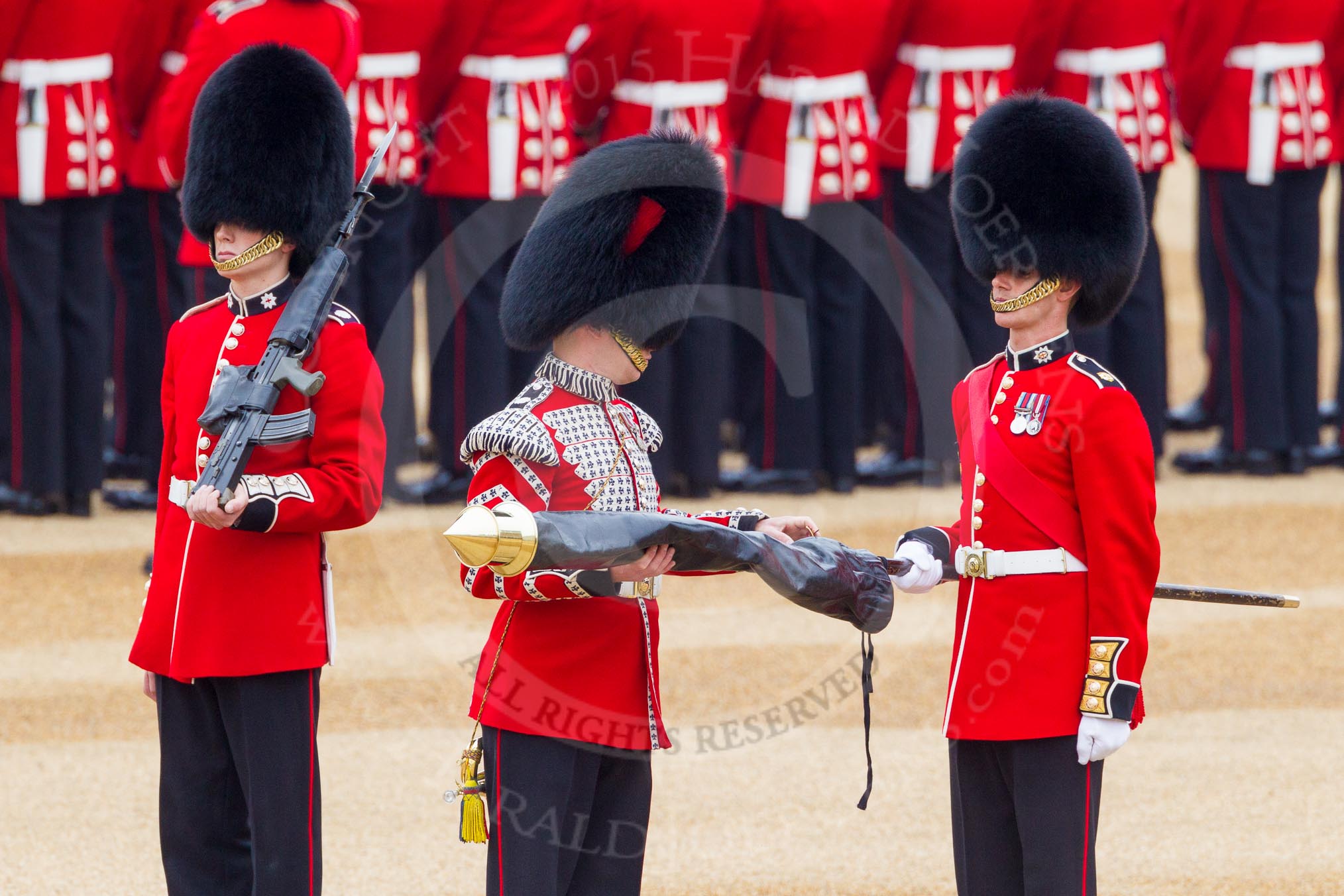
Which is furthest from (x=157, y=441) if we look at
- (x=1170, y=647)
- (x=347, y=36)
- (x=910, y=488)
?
(x=1170, y=647)

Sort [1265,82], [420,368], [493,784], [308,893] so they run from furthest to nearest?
[420,368]
[1265,82]
[308,893]
[493,784]

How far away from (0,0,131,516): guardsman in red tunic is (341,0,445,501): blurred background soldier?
2.36 ft

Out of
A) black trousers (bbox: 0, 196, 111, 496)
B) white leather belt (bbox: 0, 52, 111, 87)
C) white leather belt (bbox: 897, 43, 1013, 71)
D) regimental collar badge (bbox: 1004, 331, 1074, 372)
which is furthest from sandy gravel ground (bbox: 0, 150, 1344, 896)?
white leather belt (bbox: 897, 43, 1013, 71)

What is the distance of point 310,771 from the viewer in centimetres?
303

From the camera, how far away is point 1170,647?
5.29 m

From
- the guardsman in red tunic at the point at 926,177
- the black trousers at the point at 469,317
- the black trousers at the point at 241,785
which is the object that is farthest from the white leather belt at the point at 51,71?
the black trousers at the point at 241,785

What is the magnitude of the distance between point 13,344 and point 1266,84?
3.99m

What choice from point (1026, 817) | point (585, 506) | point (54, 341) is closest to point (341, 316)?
point (585, 506)

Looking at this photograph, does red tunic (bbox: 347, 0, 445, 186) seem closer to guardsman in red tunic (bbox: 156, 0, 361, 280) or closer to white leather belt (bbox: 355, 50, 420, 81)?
white leather belt (bbox: 355, 50, 420, 81)

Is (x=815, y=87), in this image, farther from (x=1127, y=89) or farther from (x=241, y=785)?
(x=241, y=785)

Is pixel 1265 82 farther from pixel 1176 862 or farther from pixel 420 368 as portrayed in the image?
pixel 420 368

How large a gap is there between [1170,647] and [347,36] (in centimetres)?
257

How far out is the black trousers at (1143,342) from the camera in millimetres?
6641

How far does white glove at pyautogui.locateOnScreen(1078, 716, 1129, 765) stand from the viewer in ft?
9.11
